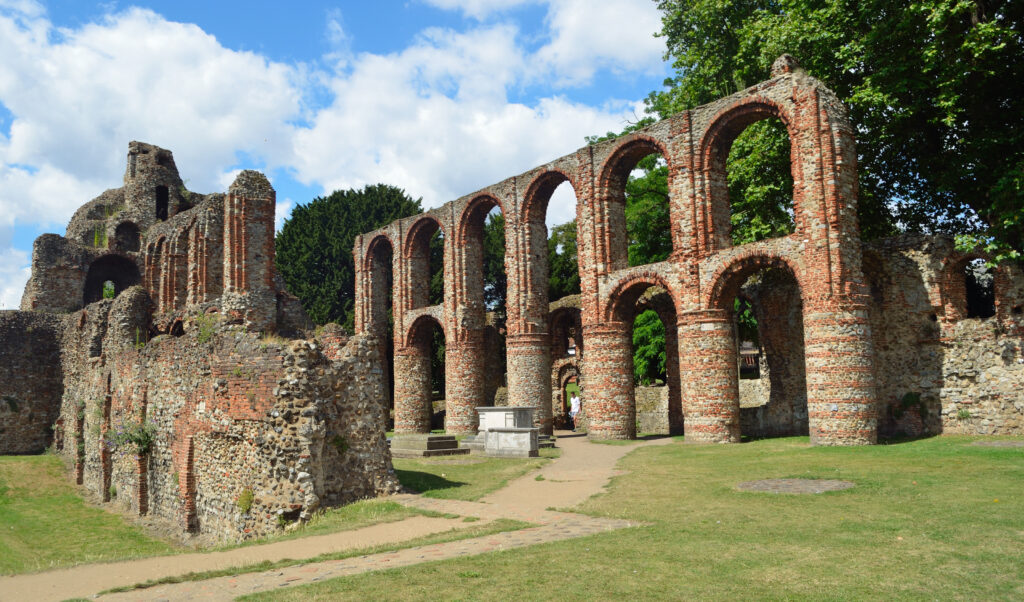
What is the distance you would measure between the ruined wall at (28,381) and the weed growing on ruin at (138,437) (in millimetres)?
13236

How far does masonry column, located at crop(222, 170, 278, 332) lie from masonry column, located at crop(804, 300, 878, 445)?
15288mm

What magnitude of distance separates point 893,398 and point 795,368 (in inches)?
125

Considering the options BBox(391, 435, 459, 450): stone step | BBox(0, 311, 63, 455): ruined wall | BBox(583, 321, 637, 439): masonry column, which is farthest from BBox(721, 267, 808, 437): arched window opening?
BBox(0, 311, 63, 455): ruined wall

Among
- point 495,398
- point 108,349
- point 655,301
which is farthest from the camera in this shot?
point 495,398

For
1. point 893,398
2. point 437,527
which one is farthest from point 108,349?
point 893,398

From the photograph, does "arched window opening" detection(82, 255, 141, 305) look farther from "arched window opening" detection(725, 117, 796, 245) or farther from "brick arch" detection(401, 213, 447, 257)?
"arched window opening" detection(725, 117, 796, 245)

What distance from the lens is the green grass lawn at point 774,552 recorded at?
548 centimetres

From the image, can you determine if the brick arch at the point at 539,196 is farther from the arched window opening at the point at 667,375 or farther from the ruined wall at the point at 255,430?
the ruined wall at the point at 255,430

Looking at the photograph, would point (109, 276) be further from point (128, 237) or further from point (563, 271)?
point (563, 271)

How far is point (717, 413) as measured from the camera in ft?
62.7

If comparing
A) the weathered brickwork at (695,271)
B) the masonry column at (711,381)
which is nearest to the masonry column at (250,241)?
the weathered brickwork at (695,271)

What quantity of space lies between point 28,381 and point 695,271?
24.7m

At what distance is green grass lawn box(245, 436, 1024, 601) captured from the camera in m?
5.48

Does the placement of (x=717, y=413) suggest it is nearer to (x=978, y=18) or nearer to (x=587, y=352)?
(x=587, y=352)
